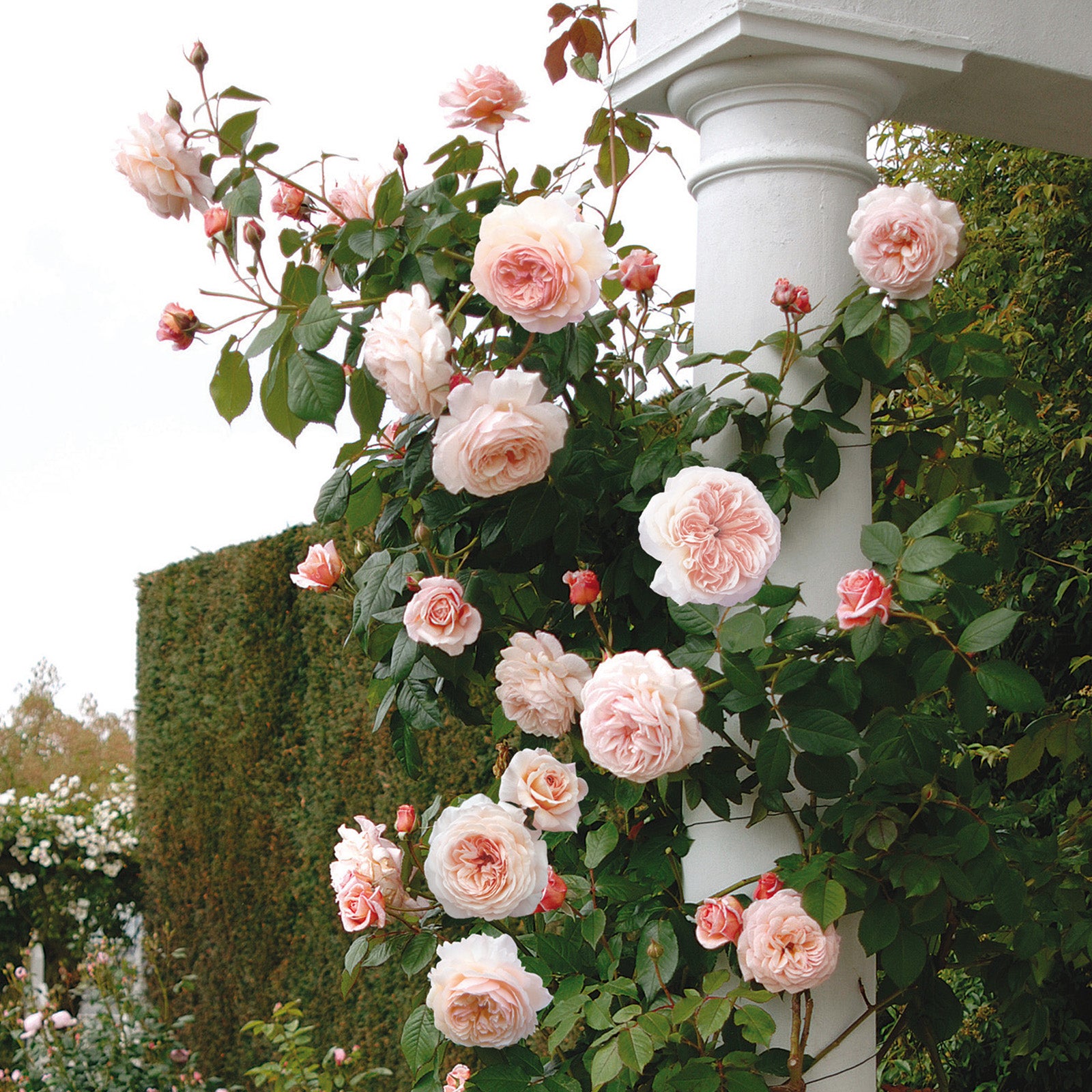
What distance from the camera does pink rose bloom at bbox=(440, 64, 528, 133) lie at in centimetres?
168

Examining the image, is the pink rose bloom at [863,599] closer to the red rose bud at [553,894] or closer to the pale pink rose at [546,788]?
the pale pink rose at [546,788]

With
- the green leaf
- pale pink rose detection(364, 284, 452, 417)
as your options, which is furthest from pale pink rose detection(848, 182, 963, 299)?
pale pink rose detection(364, 284, 452, 417)

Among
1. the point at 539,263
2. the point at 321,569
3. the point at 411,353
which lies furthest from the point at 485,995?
the point at 539,263

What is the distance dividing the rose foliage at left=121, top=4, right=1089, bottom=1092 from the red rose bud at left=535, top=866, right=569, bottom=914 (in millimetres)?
60

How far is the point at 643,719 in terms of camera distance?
4.22ft

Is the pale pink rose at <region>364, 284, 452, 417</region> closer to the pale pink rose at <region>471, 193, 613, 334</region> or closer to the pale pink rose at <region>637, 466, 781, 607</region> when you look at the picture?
the pale pink rose at <region>471, 193, 613, 334</region>

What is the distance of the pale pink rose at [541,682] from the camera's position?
151 cm

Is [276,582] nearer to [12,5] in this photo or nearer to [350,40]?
[350,40]

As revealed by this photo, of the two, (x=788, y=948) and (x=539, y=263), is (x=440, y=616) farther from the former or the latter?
(x=788, y=948)

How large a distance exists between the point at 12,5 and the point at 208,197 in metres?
7.09

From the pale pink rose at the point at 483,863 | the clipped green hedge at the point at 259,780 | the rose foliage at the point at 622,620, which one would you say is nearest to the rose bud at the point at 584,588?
the rose foliage at the point at 622,620

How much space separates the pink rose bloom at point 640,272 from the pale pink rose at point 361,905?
1020mm

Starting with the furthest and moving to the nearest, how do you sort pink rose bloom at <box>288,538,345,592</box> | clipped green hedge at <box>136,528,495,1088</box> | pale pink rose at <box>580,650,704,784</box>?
1. clipped green hedge at <box>136,528,495,1088</box>
2. pink rose bloom at <box>288,538,345,592</box>
3. pale pink rose at <box>580,650,704,784</box>

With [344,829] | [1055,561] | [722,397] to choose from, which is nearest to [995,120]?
[722,397]
